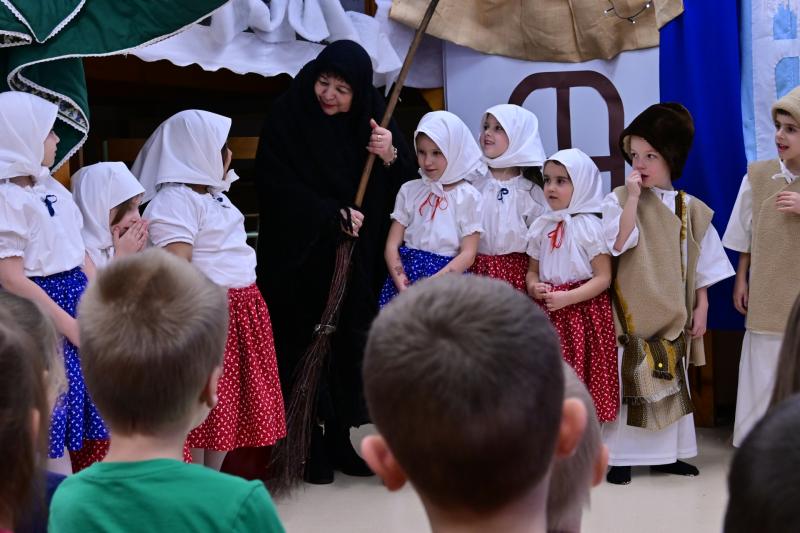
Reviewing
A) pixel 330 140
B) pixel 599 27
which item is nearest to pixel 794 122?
pixel 599 27

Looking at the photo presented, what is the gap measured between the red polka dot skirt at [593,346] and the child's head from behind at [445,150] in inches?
23.2

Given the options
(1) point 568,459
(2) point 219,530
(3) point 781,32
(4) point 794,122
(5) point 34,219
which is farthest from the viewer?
(3) point 781,32

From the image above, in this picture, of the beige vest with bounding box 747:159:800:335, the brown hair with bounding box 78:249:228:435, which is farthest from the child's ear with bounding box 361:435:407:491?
the beige vest with bounding box 747:159:800:335

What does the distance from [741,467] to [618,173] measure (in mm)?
3819

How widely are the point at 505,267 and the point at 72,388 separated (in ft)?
5.86

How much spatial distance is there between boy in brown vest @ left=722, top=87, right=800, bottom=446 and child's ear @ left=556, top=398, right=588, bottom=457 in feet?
9.75

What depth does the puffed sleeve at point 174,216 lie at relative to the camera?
3561 millimetres

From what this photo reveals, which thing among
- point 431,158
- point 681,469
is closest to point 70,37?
point 431,158

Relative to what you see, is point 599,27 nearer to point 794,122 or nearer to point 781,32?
point 781,32

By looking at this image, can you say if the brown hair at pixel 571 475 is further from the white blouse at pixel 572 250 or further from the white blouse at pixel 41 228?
the white blouse at pixel 572 250

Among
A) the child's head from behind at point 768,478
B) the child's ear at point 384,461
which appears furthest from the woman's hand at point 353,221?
the child's head from behind at point 768,478

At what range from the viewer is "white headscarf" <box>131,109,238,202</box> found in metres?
3.66

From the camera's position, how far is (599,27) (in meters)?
4.66

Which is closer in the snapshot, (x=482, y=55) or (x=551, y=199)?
(x=551, y=199)
